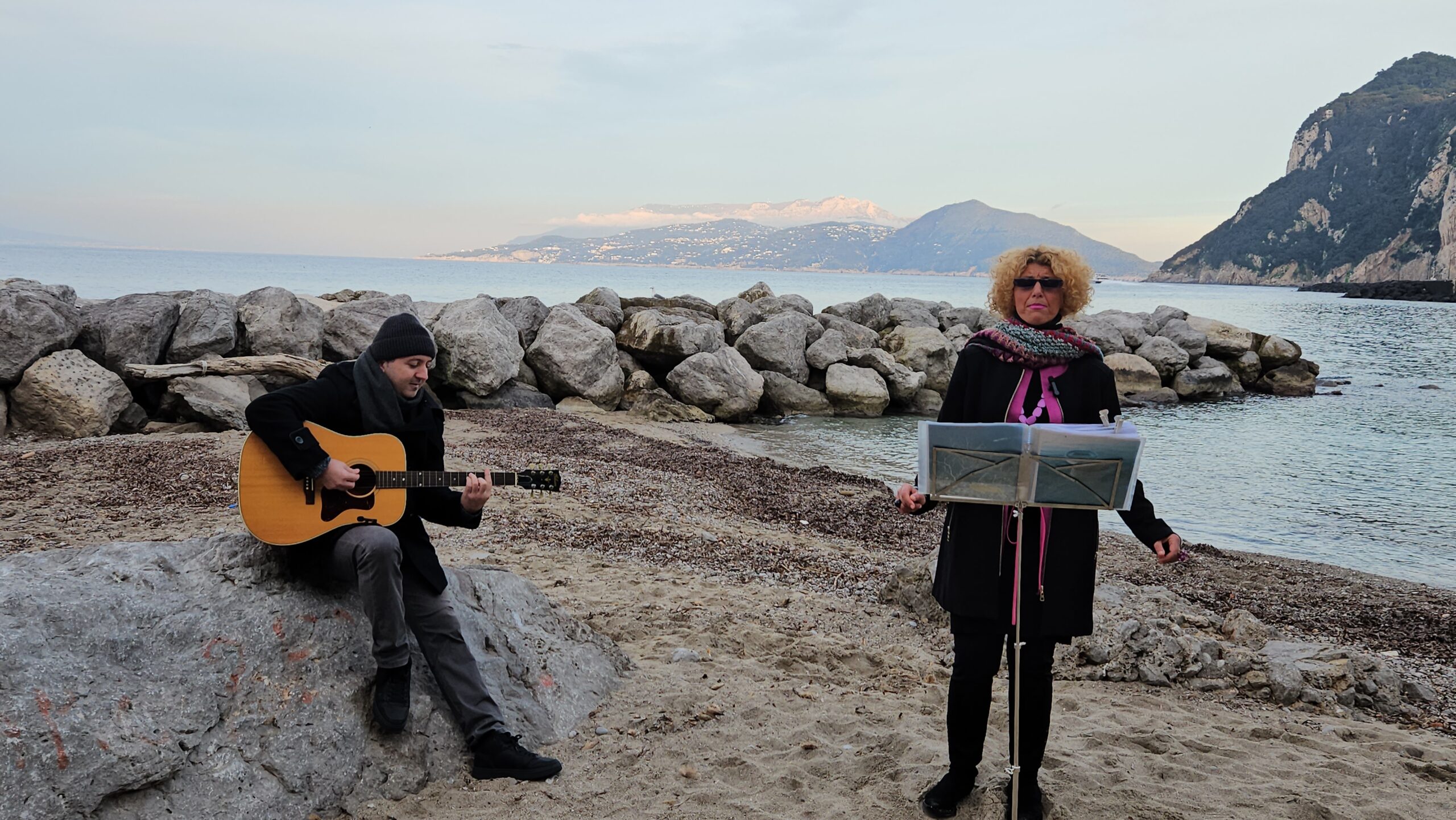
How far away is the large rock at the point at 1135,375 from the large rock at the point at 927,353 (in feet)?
16.8

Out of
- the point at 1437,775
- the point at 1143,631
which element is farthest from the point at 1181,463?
the point at 1437,775

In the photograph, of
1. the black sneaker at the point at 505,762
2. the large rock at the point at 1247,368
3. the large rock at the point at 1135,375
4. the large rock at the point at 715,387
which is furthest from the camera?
the large rock at the point at 1247,368

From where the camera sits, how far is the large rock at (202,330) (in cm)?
1338

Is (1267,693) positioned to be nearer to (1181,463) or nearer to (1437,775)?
(1437,775)

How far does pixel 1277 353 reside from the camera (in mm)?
28562

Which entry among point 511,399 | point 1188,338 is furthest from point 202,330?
point 1188,338

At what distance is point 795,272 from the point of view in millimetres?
183750

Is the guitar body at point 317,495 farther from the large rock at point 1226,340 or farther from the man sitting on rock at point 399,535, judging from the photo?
the large rock at point 1226,340

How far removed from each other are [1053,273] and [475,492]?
2590 millimetres

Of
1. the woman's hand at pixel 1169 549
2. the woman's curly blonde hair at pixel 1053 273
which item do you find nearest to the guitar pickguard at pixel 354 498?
the woman's curly blonde hair at pixel 1053 273

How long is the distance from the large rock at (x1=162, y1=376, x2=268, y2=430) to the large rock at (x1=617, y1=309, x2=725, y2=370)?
26.8 feet

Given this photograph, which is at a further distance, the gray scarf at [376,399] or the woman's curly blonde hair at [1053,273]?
the gray scarf at [376,399]

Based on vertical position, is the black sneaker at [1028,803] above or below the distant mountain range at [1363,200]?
below

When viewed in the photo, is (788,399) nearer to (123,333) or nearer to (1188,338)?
(123,333)
